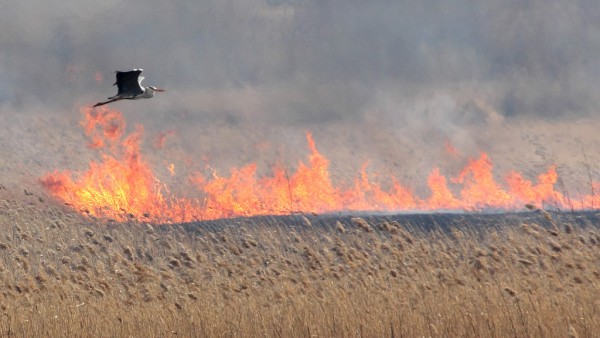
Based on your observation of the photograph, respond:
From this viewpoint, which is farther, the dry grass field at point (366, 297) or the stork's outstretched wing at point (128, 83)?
the stork's outstretched wing at point (128, 83)

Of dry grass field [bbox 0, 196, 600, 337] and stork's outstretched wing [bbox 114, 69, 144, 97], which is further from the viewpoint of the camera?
stork's outstretched wing [bbox 114, 69, 144, 97]

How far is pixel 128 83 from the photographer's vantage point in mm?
16297

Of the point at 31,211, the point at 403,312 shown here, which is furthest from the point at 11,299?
the point at 31,211

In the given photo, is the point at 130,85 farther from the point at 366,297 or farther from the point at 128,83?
the point at 366,297

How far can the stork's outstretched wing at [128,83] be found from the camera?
53.0ft

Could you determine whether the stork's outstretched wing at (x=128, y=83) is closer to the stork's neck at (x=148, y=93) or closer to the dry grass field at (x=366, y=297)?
the stork's neck at (x=148, y=93)

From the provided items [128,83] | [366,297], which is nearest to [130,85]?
[128,83]

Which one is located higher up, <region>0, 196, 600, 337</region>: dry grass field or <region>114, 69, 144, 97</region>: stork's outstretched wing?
<region>114, 69, 144, 97</region>: stork's outstretched wing

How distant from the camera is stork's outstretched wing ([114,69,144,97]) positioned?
53.0 ft

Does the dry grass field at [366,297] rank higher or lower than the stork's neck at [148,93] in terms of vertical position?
lower

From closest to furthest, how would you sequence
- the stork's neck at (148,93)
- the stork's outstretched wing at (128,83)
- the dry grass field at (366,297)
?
the dry grass field at (366,297)
the stork's outstretched wing at (128,83)
the stork's neck at (148,93)

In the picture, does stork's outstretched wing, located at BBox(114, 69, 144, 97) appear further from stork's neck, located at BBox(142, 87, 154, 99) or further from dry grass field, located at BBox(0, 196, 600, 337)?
dry grass field, located at BBox(0, 196, 600, 337)

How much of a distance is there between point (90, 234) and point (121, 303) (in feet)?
14.4

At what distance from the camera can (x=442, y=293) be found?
13781mm
